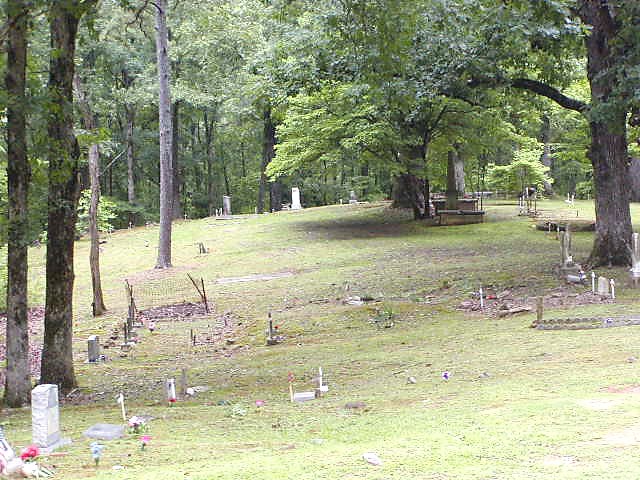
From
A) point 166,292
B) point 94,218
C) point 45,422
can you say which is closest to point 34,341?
point 94,218

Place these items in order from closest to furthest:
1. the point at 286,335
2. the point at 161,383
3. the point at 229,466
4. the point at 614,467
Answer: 1. the point at 614,467
2. the point at 229,466
3. the point at 161,383
4. the point at 286,335

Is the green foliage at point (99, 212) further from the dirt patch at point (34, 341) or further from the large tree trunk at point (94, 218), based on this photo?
the dirt patch at point (34, 341)

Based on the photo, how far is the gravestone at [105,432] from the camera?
266 inches

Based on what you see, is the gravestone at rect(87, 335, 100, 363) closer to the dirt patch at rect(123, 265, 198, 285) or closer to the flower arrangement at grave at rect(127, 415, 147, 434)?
the flower arrangement at grave at rect(127, 415, 147, 434)

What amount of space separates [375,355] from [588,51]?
962cm

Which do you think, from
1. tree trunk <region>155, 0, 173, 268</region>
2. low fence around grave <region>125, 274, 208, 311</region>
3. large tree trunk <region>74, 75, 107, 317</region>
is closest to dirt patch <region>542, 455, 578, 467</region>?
low fence around grave <region>125, 274, 208, 311</region>

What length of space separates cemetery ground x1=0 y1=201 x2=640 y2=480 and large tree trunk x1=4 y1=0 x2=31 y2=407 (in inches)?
27.1

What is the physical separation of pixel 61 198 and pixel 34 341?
712cm

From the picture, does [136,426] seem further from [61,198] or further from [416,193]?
[416,193]

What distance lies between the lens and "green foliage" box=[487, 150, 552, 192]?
122 ft

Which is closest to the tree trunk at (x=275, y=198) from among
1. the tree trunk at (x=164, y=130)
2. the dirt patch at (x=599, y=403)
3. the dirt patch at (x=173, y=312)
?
the tree trunk at (x=164, y=130)

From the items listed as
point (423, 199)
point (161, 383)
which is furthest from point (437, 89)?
point (423, 199)

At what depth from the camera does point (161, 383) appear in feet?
36.5

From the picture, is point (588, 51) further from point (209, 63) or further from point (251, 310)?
point (209, 63)
